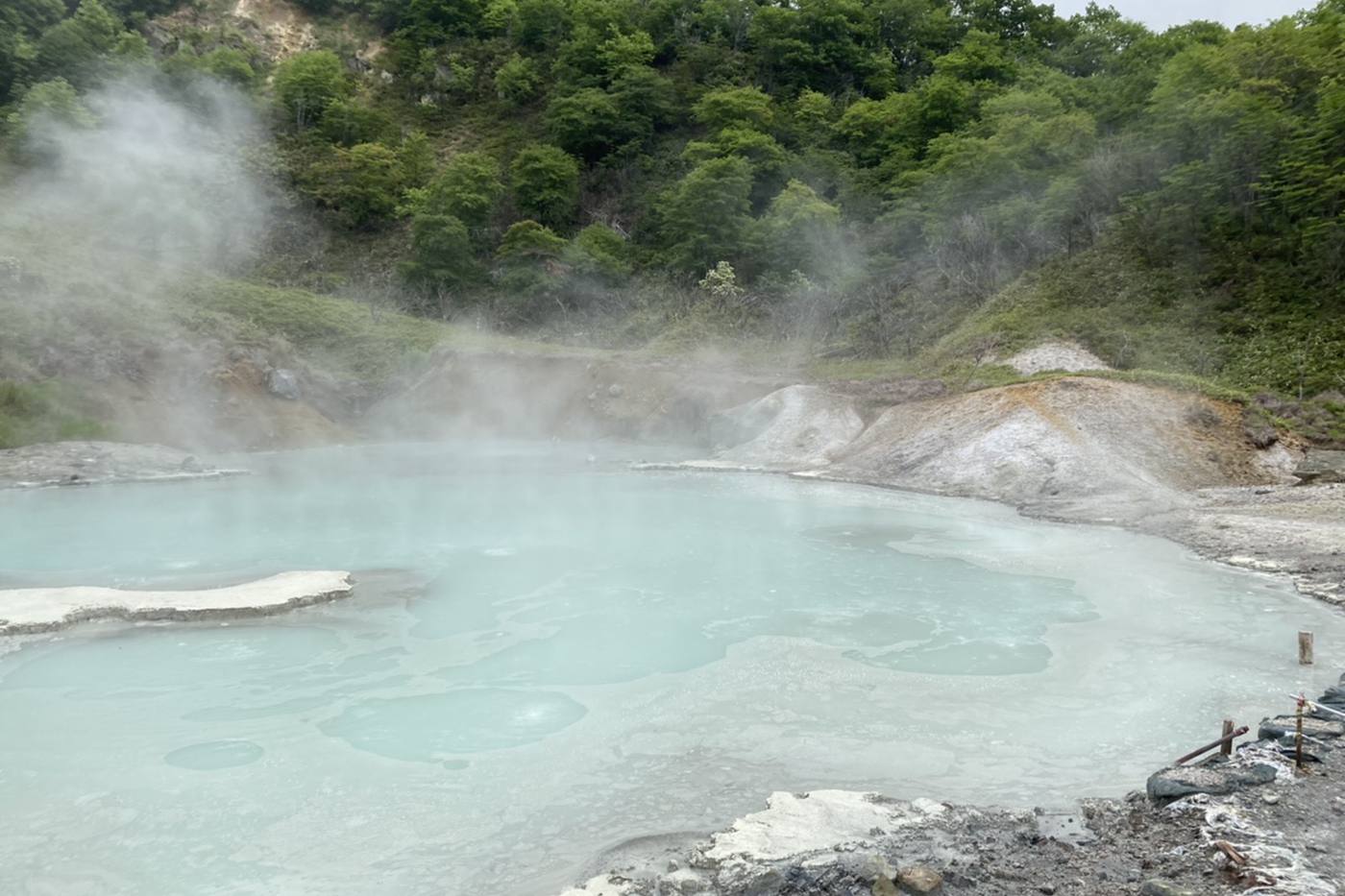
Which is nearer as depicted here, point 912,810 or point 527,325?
point 912,810

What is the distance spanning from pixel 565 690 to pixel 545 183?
42471mm

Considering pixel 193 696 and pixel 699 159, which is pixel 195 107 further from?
Result: pixel 193 696

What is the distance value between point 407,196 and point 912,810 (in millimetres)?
46306

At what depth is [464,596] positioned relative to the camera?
13.5 meters

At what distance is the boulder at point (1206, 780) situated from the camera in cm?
668

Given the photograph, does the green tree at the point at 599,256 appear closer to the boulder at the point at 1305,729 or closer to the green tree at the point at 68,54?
the green tree at the point at 68,54

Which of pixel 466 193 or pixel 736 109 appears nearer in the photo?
pixel 466 193

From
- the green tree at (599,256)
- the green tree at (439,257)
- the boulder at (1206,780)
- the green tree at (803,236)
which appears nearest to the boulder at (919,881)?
the boulder at (1206,780)

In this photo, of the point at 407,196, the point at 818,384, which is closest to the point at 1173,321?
the point at 818,384

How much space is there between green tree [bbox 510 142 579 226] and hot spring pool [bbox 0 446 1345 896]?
1327 inches

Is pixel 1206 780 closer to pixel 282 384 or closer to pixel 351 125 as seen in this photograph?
pixel 282 384

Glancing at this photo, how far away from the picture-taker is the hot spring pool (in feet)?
22.7

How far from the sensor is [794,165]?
150 ft

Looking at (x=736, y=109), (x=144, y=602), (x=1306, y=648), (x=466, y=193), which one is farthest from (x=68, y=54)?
(x=1306, y=648)
